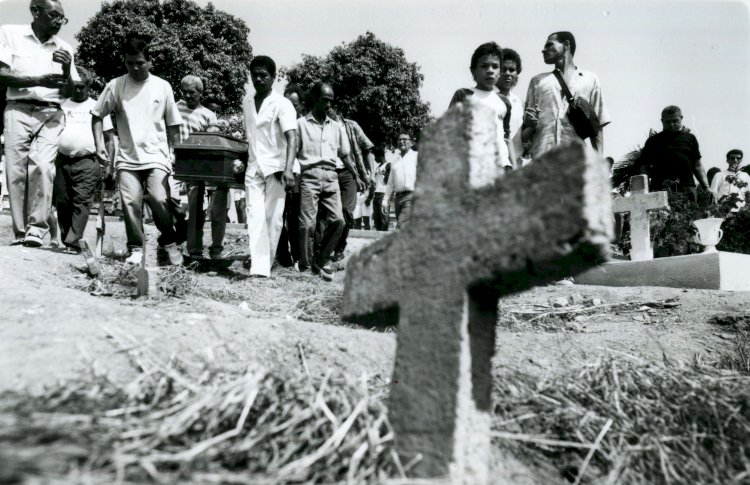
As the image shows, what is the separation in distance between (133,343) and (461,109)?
140 cm

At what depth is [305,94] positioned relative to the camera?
23.4 ft

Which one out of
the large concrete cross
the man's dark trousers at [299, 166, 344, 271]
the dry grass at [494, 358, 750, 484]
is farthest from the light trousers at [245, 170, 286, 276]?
the large concrete cross

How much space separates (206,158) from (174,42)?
71.9 ft

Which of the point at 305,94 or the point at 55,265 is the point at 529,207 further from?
the point at 305,94

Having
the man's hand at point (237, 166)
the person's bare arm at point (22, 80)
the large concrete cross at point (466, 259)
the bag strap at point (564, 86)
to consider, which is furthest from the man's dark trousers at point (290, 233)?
the large concrete cross at point (466, 259)

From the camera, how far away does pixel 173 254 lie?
225 inches

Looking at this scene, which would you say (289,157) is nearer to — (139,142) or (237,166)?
(237,166)

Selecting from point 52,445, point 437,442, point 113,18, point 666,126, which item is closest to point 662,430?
point 437,442

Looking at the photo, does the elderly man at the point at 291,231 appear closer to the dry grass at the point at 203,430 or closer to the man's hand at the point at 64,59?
the man's hand at the point at 64,59

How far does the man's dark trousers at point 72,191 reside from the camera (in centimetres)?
610

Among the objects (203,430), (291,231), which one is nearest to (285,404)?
(203,430)

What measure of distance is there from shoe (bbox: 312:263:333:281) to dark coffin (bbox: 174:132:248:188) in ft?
3.88

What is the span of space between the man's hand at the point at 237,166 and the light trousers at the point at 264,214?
0.14 meters

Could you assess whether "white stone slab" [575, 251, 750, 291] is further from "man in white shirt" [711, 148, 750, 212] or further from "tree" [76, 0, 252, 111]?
"tree" [76, 0, 252, 111]
